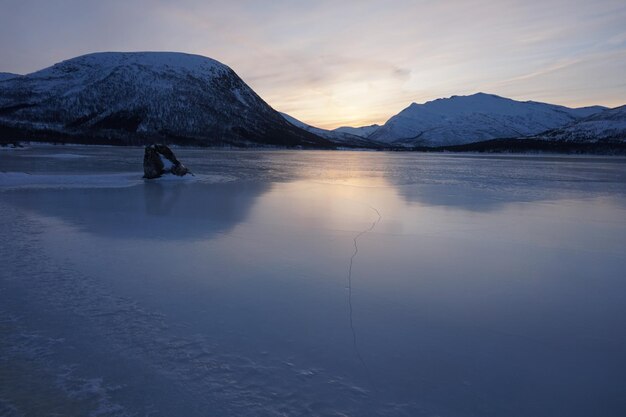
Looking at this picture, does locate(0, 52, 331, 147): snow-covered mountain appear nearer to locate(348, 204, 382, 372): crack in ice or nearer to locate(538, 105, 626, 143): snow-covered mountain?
locate(538, 105, 626, 143): snow-covered mountain

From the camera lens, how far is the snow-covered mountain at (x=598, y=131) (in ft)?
495

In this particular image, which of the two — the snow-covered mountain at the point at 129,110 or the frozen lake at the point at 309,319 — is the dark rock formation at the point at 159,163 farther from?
the snow-covered mountain at the point at 129,110

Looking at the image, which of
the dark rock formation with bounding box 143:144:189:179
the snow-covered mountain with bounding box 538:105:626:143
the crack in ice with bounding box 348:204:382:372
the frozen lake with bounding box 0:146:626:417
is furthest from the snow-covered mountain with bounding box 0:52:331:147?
the frozen lake with bounding box 0:146:626:417

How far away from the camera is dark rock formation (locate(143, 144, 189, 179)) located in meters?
22.5

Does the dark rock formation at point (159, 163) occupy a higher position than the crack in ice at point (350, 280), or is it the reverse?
the dark rock formation at point (159, 163)

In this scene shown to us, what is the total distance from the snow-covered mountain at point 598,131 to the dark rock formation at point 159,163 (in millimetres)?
162379

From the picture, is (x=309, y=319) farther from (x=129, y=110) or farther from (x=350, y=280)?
Answer: (x=129, y=110)

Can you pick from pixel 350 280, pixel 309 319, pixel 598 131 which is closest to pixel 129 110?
pixel 350 280

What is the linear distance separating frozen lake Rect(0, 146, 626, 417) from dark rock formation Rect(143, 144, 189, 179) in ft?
42.3

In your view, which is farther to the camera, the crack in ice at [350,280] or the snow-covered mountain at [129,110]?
the snow-covered mountain at [129,110]

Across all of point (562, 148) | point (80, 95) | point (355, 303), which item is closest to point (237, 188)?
point (355, 303)

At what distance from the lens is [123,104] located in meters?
178

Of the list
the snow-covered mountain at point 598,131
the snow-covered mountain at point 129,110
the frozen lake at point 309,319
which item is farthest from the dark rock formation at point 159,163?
the snow-covered mountain at point 598,131

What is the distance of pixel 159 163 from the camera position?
22719 mm
